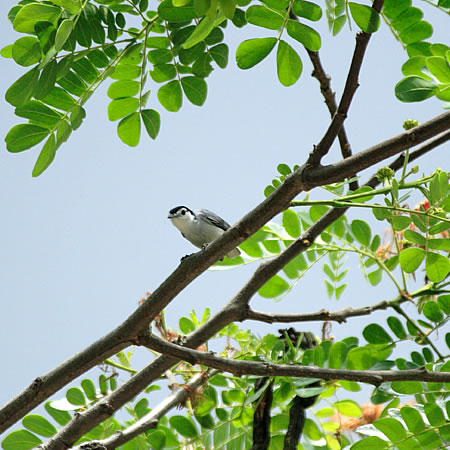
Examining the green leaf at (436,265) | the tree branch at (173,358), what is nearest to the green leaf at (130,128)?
the tree branch at (173,358)

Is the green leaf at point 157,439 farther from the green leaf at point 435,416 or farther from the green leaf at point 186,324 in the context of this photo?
the green leaf at point 435,416

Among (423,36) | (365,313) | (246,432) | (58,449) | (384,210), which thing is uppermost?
(423,36)

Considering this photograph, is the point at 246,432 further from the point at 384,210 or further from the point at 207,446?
the point at 384,210

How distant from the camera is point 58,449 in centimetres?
159

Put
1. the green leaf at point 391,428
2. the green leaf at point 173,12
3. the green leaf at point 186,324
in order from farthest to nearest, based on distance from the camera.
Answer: the green leaf at point 186,324 → the green leaf at point 391,428 → the green leaf at point 173,12

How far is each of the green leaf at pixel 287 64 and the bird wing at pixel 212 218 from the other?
137 centimetres

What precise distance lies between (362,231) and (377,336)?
32 cm

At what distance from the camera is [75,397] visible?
1.99 m

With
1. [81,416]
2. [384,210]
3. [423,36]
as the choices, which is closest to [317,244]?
[384,210]

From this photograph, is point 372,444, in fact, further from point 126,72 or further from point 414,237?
point 126,72

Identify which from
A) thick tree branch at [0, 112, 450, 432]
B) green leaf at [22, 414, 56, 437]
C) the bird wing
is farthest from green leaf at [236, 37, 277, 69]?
the bird wing

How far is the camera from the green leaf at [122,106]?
65.3 inches

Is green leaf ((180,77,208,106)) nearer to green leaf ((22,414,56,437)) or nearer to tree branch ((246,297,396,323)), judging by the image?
tree branch ((246,297,396,323))

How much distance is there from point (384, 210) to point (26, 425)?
128cm
